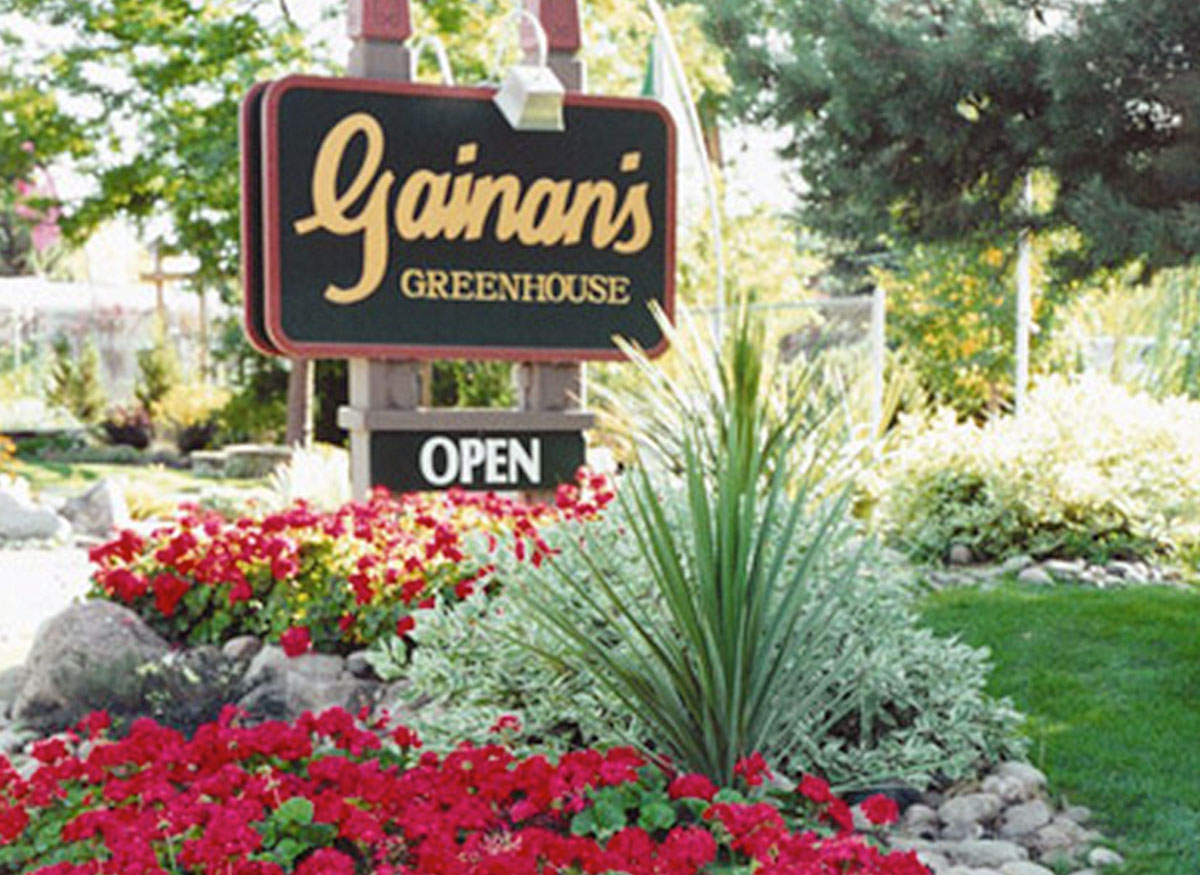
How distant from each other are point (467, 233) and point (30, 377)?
14.7 meters

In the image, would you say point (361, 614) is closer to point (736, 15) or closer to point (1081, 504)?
point (736, 15)

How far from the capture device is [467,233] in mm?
6582

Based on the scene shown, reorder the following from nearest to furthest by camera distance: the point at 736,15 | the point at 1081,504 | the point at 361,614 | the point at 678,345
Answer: the point at 678,345, the point at 361,614, the point at 736,15, the point at 1081,504

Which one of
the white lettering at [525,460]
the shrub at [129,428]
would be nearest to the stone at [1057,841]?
the white lettering at [525,460]

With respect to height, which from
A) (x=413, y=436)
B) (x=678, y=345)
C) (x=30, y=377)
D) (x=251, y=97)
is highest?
(x=251, y=97)

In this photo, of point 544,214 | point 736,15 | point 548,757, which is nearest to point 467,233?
point 544,214

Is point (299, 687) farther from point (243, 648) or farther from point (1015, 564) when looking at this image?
point (1015, 564)

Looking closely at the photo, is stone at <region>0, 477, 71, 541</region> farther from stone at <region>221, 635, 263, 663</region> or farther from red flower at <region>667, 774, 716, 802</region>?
red flower at <region>667, 774, 716, 802</region>

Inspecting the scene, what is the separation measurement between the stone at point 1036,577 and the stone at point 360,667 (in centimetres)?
321

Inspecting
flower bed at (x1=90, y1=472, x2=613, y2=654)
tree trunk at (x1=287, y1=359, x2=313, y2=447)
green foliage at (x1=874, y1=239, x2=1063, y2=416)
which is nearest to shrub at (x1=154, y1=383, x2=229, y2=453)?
tree trunk at (x1=287, y1=359, x2=313, y2=447)

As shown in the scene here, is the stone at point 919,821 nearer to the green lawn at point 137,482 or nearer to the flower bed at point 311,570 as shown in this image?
the flower bed at point 311,570

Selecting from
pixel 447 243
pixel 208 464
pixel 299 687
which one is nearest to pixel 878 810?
pixel 299 687

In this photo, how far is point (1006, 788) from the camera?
3.77 metres

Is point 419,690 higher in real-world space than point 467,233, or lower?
lower
